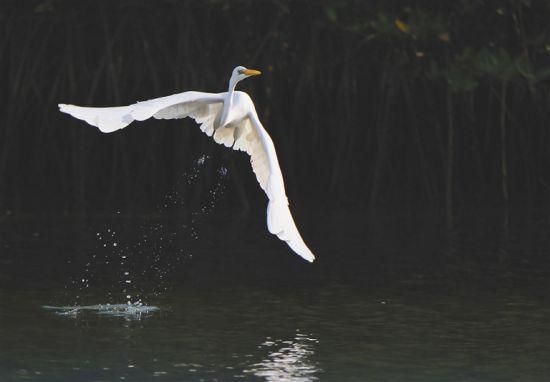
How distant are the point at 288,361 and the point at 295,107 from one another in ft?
34.8

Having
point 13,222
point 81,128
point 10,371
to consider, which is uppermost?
point 81,128

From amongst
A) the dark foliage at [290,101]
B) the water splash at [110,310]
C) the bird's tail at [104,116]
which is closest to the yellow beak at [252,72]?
the bird's tail at [104,116]

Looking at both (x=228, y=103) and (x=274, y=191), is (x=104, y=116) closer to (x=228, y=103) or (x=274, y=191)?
(x=274, y=191)

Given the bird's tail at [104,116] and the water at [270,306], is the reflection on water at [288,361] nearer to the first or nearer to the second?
the water at [270,306]

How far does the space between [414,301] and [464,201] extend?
876cm

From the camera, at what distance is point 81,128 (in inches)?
695

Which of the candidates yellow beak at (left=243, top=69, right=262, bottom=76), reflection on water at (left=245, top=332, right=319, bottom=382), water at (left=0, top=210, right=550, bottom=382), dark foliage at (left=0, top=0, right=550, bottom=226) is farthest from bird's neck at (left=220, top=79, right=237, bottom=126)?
dark foliage at (left=0, top=0, right=550, bottom=226)

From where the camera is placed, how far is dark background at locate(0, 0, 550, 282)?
17109 millimetres

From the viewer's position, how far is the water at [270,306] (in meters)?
7.66

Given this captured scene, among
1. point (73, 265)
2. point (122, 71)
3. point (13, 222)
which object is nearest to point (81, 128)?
point (122, 71)

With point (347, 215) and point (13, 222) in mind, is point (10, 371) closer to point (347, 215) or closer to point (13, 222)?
point (13, 222)

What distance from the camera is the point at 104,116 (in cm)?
795

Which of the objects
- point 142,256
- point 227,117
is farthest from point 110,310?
point 142,256

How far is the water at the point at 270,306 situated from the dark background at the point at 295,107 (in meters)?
2.51
